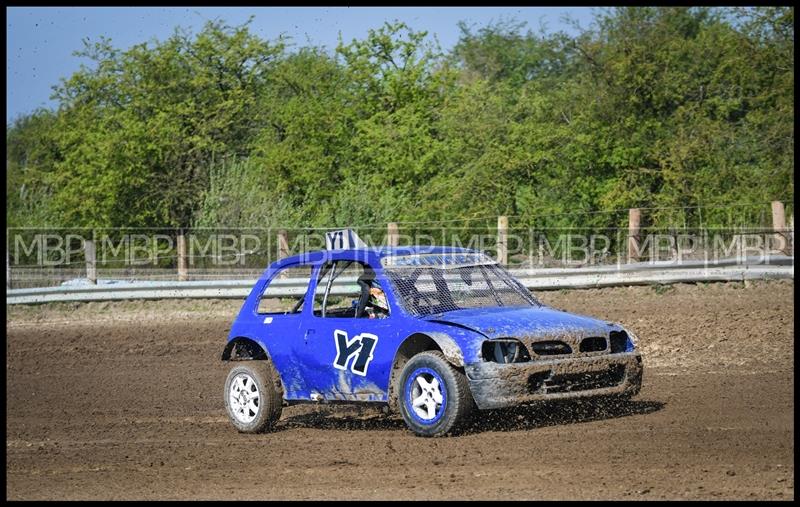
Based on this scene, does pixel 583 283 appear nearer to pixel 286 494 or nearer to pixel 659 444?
pixel 659 444

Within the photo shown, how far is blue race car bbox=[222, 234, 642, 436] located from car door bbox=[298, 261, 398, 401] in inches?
0.4

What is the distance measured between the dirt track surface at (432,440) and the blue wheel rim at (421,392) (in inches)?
9.3

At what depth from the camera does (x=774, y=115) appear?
31422 millimetres

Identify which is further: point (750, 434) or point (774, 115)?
point (774, 115)

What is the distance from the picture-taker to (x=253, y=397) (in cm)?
1005

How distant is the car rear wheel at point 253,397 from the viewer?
9906 mm

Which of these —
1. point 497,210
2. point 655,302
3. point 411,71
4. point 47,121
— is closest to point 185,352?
point 655,302

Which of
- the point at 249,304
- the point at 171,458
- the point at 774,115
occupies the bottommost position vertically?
the point at 171,458

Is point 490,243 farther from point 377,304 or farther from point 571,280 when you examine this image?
point 377,304

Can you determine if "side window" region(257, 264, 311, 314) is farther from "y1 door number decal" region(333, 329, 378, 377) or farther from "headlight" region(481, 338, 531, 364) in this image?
"headlight" region(481, 338, 531, 364)

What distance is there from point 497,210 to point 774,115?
830cm

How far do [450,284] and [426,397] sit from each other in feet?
4.26

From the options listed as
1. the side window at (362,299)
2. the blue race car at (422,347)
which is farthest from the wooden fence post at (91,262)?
the side window at (362,299)

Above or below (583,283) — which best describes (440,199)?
above
